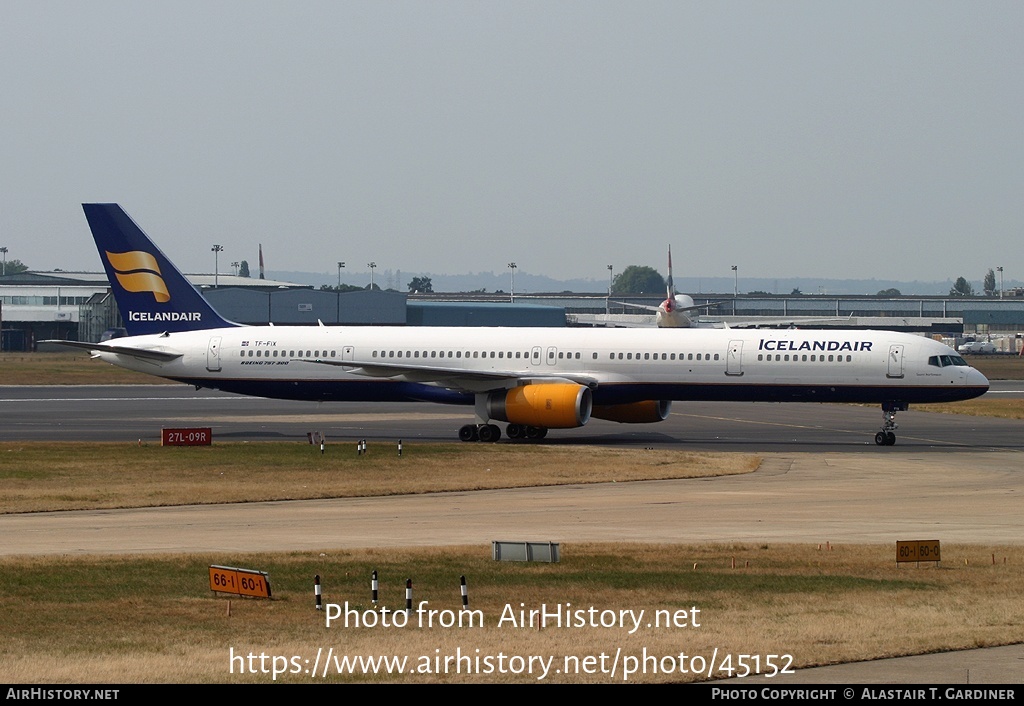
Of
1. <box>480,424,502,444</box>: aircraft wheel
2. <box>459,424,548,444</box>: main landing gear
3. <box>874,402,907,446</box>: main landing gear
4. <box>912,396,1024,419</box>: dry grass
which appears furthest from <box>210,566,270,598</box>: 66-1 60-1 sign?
<box>912,396,1024,419</box>: dry grass

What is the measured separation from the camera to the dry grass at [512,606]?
16.5 metres

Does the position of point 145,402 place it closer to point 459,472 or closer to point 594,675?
point 459,472

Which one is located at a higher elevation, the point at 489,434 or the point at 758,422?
the point at 489,434

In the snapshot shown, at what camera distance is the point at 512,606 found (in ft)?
65.5

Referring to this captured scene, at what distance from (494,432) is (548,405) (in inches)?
129

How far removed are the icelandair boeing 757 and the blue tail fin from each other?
0.05 metres

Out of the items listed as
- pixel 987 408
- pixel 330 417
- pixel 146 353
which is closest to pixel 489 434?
pixel 330 417

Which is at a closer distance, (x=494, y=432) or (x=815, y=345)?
(x=815, y=345)

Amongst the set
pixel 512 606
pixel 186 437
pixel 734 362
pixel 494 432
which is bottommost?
pixel 494 432

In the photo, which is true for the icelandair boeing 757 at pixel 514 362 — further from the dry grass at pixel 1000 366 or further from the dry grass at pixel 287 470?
the dry grass at pixel 1000 366

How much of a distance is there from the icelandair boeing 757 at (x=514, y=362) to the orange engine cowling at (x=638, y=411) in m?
0.06

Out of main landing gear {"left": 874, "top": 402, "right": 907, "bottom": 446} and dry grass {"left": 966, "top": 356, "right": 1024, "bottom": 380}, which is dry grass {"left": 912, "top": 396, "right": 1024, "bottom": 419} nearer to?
main landing gear {"left": 874, "top": 402, "right": 907, "bottom": 446}

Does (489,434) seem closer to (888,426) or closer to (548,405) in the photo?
(548,405)
